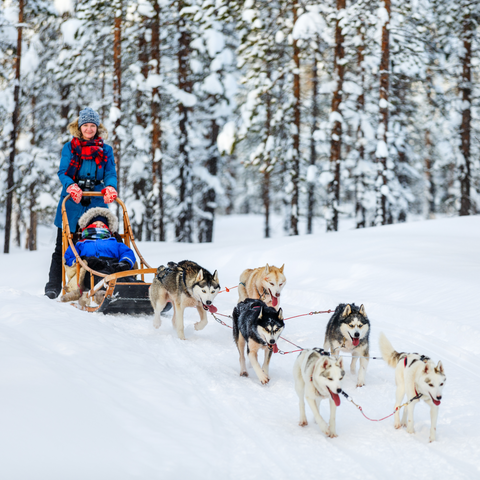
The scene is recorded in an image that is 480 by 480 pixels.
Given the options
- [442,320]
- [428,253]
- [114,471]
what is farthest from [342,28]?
[114,471]

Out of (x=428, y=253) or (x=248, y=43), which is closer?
(x=428, y=253)

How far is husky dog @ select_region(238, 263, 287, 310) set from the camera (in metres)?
5.56

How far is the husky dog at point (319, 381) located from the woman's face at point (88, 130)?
4.57 metres

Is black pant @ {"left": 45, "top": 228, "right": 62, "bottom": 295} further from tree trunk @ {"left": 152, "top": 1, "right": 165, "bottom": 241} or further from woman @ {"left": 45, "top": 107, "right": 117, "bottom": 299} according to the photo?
tree trunk @ {"left": 152, "top": 1, "right": 165, "bottom": 241}

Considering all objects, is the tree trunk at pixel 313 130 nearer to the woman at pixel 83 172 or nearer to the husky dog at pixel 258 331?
the woman at pixel 83 172

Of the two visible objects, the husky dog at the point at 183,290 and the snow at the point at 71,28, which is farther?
the snow at the point at 71,28

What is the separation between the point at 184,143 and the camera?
15828 mm

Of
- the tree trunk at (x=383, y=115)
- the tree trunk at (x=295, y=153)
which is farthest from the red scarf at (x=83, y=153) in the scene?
the tree trunk at (x=295, y=153)

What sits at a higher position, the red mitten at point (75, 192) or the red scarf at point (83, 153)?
the red scarf at point (83, 153)

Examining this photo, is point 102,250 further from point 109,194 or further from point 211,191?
point 211,191

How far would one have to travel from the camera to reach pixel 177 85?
1561 cm

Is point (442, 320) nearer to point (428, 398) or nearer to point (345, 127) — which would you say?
point (428, 398)

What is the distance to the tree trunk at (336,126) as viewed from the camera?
1398cm

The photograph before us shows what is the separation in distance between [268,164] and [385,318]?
10856 mm
